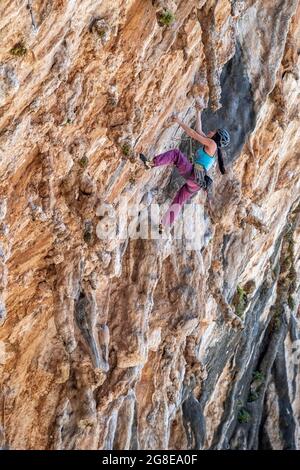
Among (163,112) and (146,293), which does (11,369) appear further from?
(163,112)

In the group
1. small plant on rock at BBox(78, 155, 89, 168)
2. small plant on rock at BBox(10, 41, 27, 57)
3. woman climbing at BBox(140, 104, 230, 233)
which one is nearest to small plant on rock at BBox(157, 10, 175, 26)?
woman climbing at BBox(140, 104, 230, 233)

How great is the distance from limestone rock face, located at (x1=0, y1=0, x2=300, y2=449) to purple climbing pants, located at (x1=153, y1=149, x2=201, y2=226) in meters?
0.58

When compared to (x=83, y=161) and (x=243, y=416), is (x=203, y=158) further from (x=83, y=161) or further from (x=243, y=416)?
(x=243, y=416)

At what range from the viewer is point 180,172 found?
1334 cm

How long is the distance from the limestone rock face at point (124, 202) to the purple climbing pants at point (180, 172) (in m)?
0.58

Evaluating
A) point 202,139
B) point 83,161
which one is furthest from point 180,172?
point 83,161

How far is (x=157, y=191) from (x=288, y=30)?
5792 mm

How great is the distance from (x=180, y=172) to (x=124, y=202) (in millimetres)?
1661

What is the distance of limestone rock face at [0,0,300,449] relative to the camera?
36.9 feet

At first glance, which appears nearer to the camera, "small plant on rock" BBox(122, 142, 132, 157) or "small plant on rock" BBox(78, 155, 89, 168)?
"small plant on rock" BBox(78, 155, 89, 168)

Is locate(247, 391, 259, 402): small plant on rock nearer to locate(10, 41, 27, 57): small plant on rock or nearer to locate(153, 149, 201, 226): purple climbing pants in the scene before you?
locate(153, 149, 201, 226): purple climbing pants

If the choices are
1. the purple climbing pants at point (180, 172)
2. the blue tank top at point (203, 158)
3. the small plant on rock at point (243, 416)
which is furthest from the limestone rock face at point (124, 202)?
the small plant on rock at point (243, 416)

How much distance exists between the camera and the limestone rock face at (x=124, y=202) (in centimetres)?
1123

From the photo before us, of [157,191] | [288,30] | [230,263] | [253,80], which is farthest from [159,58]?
[230,263]
